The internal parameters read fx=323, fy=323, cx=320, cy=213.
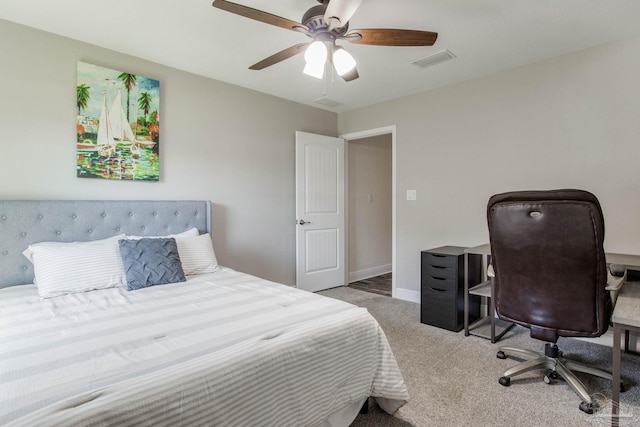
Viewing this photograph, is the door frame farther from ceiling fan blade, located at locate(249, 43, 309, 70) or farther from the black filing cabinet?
ceiling fan blade, located at locate(249, 43, 309, 70)

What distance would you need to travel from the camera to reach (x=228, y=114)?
3469mm

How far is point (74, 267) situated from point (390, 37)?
96.4 inches

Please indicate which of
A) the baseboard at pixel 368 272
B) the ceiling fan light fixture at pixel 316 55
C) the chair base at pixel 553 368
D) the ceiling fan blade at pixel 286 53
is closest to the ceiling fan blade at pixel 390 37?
the ceiling fan light fixture at pixel 316 55

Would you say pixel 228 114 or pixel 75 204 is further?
pixel 228 114

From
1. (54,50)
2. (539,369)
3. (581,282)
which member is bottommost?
(539,369)

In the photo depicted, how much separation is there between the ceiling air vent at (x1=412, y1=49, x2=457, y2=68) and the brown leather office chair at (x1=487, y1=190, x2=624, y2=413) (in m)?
1.52

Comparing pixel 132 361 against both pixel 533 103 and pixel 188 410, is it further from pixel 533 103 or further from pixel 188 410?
pixel 533 103

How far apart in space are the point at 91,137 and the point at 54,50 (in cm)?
67

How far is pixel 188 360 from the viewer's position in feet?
3.76

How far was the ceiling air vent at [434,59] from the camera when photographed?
2.75 meters

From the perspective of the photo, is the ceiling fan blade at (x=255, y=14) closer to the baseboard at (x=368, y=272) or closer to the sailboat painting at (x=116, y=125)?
the sailboat painting at (x=116, y=125)

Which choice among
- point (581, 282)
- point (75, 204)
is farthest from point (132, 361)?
point (581, 282)

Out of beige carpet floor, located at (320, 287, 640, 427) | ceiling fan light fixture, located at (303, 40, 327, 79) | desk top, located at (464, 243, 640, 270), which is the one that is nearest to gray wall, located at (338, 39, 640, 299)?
desk top, located at (464, 243, 640, 270)

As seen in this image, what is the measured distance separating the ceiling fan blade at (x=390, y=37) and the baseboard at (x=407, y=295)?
276 centimetres
